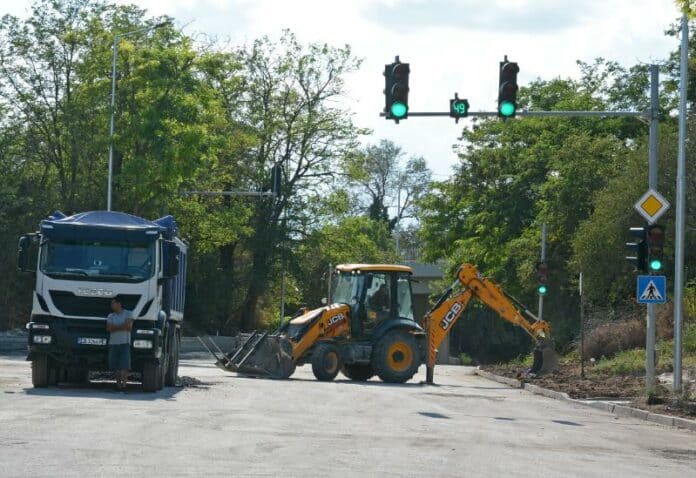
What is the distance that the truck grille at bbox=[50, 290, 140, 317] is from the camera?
23016 millimetres

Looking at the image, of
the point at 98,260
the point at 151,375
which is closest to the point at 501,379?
the point at 151,375

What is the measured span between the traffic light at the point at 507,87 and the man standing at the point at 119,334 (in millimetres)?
7326

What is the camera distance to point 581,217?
53.4 metres

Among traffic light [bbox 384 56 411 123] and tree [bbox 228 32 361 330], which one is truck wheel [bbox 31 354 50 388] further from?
tree [bbox 228 32 361 330]

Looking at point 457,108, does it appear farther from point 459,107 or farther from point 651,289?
point 651,289

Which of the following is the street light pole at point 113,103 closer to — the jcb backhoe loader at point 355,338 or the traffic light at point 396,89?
the jcb backhoe loader at point 355,338

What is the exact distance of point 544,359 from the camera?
37.4 metres

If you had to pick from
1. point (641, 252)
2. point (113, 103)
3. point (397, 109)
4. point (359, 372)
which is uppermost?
point (113, 103)

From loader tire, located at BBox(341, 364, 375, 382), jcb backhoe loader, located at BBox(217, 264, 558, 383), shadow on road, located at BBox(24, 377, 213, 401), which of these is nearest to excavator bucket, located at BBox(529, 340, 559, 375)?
jcb backhoe loader, located at BBox(217, 264, 558, 383)

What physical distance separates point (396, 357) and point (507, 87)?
41.8 feet

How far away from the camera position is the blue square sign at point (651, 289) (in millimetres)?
25516

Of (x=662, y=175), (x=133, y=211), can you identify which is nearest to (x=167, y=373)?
(x=662, y=175)

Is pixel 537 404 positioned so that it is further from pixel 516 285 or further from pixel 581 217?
pixel 516 285

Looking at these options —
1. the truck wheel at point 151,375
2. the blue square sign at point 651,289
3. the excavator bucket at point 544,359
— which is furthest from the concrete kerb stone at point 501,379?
the truck wheel at point 151,375
